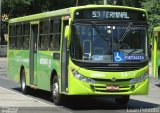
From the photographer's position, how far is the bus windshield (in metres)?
14.8

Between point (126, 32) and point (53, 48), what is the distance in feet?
8.18

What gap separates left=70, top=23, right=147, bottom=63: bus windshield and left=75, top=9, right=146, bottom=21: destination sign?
0.24 meters

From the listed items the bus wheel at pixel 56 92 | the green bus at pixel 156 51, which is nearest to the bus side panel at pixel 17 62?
the bus wheel at pixel 56 92

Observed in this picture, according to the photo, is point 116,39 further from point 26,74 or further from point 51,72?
point 26,74

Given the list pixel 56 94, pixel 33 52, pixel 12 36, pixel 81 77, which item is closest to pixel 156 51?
pixel 12 36

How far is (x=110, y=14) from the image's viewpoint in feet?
50.2

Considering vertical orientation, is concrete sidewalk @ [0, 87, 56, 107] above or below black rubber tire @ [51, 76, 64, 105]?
below

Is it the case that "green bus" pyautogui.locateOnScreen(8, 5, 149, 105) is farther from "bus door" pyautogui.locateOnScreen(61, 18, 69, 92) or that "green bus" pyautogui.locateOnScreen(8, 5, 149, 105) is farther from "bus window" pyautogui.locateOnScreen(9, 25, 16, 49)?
"bus window" pyautogui.locateOnScreen(9, 25, 16, 49)

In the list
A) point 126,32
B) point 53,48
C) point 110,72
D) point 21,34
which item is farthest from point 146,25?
point 21,34

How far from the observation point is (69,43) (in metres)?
14.9

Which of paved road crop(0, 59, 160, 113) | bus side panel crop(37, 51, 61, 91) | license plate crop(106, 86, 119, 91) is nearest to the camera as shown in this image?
paved road crop(0, 59, 160, 113)

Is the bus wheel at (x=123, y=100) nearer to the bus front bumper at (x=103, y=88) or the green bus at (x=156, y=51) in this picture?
the bus front bumper at (x=103, y=88)

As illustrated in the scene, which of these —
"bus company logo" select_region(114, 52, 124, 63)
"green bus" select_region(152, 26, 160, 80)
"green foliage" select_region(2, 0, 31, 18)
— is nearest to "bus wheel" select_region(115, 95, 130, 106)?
"bus company logo" select_region(114, 52, 124, 63)

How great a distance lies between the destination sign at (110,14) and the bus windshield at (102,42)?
24 centimetres
